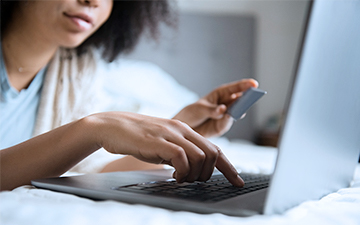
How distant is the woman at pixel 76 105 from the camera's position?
0.43 m

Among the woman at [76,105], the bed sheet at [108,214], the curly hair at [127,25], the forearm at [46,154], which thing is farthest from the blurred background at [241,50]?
the bed sheet at [108,214]

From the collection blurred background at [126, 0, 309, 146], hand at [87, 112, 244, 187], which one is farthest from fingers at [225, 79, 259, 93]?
blurred background at [126, 0, 309, 146]

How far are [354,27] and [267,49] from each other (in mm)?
2720

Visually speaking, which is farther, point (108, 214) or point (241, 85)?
point (241, 85)

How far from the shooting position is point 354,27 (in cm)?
38

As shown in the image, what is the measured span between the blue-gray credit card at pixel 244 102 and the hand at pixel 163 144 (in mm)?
347

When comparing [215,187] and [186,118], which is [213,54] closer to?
[186,118]

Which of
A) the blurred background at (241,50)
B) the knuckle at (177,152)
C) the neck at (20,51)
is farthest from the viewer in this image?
the blurred background at (241,50)

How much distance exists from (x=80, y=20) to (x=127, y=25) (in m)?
0.50

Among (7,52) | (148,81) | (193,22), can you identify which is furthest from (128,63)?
(7,52)

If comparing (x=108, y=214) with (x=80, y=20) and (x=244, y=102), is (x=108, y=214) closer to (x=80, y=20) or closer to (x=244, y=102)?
(x=244, y=102)

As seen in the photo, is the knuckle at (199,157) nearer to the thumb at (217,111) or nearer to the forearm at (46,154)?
the forearm at (46,154)

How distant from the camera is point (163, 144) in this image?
42cm

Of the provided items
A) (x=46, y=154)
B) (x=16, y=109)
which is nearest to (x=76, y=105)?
(x=16, y=109)
